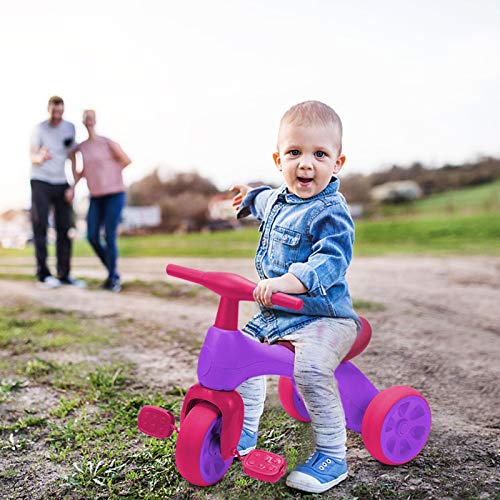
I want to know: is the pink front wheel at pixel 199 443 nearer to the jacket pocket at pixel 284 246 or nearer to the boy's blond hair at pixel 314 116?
the jacket pocket at pixel 284 246

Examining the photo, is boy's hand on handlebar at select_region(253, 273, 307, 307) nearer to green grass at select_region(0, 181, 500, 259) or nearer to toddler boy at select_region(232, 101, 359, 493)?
toddler boy at select_region(232, 101, 359, 493)

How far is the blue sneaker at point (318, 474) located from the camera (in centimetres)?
190

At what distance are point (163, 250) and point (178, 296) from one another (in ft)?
14.1

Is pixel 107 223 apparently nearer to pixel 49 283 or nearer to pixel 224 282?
pixel 49 283

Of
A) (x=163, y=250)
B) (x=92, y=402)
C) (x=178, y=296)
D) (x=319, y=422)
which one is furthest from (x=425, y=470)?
(x=163, y=250)

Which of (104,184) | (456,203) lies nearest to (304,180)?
(104,184)

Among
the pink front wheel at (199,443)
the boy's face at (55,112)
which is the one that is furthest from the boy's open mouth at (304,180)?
the boy's face at (55,112)

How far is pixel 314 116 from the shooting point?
73.0 inches

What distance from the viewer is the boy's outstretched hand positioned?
7.71ft

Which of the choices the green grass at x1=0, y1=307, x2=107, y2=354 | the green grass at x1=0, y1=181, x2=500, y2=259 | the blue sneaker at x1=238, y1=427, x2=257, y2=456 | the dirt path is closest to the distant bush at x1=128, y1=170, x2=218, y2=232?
the green grass at x1=0, y1=181, x2=500, y2=259

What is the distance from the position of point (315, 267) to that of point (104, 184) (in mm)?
3777

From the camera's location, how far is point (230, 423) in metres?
1.83

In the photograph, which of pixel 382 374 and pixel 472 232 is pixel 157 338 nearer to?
pixel 382 374

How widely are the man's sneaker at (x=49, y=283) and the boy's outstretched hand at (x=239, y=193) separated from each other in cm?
366
